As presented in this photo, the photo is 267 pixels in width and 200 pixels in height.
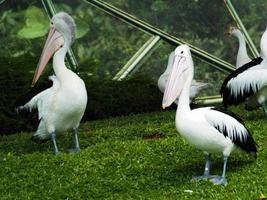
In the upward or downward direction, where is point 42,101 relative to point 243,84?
downward

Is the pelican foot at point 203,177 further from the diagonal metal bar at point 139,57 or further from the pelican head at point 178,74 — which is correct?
the diagonal metal bar at point 139,57

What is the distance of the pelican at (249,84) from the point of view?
1018 cm

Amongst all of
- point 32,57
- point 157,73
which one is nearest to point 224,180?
point 32,57

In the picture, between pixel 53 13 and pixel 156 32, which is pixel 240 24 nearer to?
pixel 156 32

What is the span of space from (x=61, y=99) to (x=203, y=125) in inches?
86.9

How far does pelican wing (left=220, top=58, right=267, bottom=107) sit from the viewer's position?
10.2 metres

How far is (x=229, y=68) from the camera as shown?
14531 millimetres

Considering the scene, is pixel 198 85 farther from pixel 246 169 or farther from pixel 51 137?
pixel 246 169

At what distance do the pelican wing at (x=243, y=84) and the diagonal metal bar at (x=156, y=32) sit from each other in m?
4.03

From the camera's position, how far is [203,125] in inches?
281

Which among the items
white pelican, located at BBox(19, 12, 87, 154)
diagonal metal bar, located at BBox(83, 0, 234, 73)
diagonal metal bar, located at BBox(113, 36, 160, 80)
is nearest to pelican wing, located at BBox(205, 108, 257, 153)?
white pelican, located at BBox(19, 12, 87, 154)

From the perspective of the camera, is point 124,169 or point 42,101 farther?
point 42,101

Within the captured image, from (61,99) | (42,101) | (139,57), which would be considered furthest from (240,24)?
(61,99)

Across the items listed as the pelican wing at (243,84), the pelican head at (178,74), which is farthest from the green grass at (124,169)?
the pelican head at (178,74)
